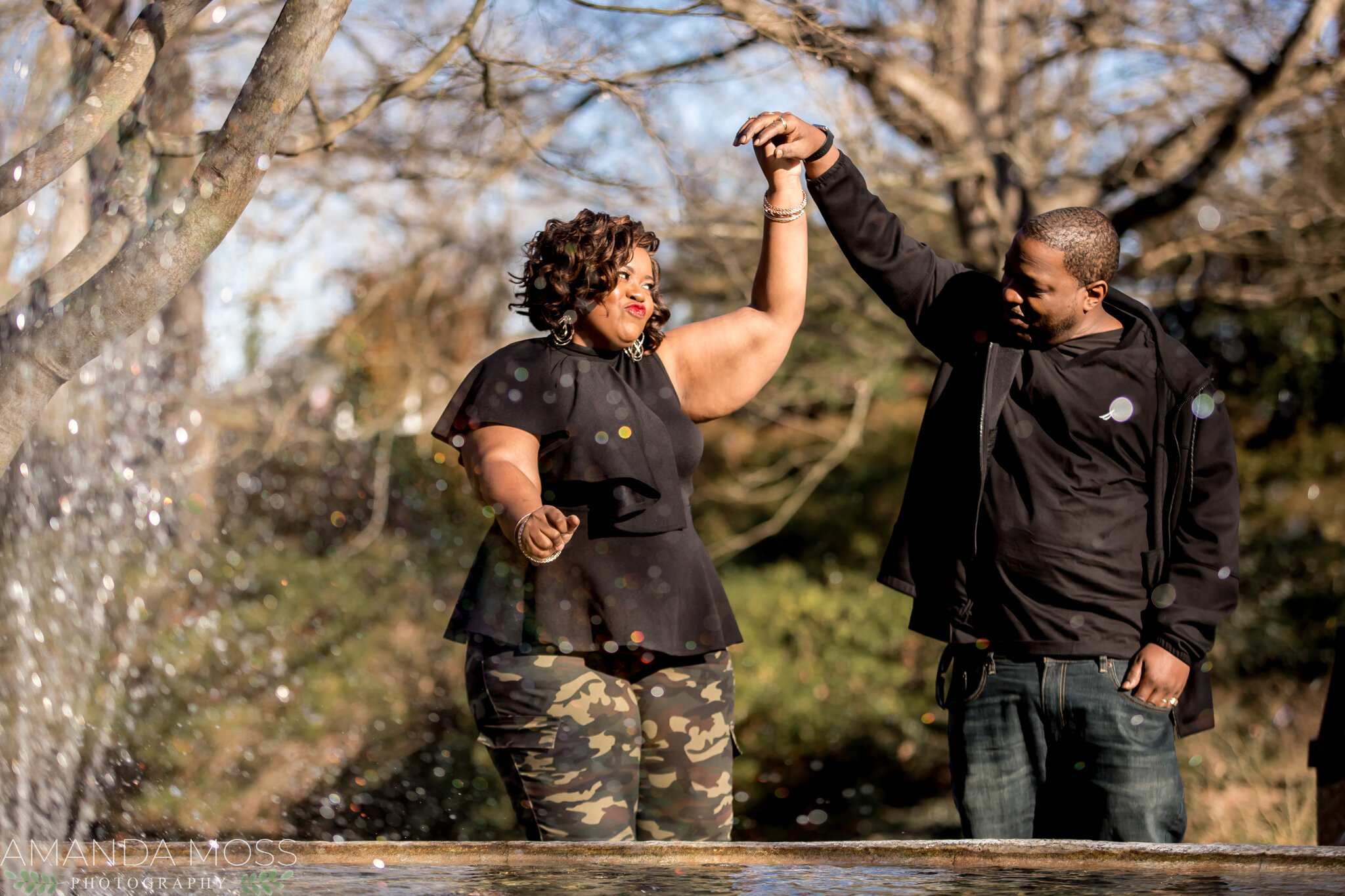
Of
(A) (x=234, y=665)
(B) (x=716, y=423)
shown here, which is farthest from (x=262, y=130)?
(B) (x=716, y=423)

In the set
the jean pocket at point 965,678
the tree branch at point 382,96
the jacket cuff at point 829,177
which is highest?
the tree branch at point 382,96

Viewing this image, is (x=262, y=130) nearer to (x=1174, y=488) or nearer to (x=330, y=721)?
(x=1174, y=488)

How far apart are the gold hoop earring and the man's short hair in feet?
2.60

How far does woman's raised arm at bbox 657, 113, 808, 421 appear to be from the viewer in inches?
97.6

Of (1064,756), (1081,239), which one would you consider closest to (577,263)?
(1081,239)

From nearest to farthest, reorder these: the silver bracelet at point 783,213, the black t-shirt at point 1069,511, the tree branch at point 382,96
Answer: the black t-shirt at point 1069,511 < the silver bracelet at point 783,213 < the tree branch at point 382,96

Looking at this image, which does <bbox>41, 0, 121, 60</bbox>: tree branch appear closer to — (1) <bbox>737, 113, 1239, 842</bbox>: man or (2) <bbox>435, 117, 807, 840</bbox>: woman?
(2) <bbox>435, 117, 807, 840</bbox>: woman

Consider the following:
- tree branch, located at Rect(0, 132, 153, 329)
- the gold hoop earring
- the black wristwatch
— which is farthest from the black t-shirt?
tree branch, located at Rect(0, 132, 153, 329)

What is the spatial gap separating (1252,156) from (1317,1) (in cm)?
184

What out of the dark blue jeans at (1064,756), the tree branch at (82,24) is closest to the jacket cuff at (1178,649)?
the dark blue jeans at (1064,756)

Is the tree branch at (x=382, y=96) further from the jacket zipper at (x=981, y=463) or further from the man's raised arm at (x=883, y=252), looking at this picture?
the jacket zipper at (x=981, y=463)

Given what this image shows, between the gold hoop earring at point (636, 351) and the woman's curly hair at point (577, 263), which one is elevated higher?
the woman's curly hair at point (577, 263)

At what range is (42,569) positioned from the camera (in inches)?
A: 268

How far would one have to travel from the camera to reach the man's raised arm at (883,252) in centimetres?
239
